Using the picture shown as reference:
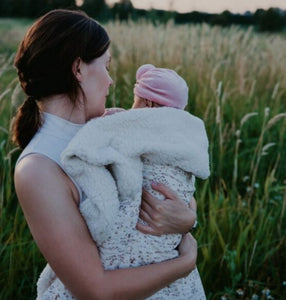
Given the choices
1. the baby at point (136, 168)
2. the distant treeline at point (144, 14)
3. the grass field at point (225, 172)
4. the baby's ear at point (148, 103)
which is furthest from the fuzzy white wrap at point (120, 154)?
the distant treeline at point (144, 14)

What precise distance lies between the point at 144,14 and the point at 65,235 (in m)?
12.9

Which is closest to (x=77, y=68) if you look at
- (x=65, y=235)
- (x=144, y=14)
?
(x=65, y=235)

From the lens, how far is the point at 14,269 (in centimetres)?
216

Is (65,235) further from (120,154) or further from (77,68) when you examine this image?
(77,68)

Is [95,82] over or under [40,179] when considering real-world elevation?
over

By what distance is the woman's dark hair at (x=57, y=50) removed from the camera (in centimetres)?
131

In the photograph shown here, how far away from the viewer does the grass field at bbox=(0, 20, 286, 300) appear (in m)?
2.25

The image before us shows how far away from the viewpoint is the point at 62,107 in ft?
4.64

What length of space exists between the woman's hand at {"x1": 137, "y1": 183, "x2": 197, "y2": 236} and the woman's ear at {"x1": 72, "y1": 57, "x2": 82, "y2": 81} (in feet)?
1.24

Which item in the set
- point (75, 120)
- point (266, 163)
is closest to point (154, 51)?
point (266, 163)

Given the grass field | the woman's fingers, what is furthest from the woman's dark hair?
the grass field

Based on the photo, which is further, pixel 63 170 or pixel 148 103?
pixel 148 103

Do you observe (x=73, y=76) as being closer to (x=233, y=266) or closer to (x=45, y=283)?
(x=45, y=283)

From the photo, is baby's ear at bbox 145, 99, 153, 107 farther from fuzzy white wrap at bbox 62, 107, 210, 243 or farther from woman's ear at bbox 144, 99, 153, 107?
fuzzy white wrap at bbox 62, 107, 210, 243
